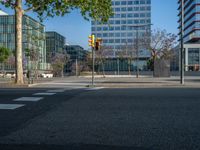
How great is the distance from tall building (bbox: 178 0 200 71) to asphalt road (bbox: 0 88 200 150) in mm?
78622

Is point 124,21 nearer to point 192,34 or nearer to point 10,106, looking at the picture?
point 192,34

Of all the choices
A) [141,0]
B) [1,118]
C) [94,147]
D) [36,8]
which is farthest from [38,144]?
[141,0]

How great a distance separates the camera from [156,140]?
588cm

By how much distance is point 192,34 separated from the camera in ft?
354

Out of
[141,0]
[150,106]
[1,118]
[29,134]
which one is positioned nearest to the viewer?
[29,134]

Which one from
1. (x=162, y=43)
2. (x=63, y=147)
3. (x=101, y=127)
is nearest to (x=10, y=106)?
(x=101, y=127)

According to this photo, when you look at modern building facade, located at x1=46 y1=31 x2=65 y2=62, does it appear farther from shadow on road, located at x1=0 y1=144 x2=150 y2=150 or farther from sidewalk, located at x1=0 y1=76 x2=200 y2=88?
shadow on road, located at x1=0 y1=144 x2=150 y2=150

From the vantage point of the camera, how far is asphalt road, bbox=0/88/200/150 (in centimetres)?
565

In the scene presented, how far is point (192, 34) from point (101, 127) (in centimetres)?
10644

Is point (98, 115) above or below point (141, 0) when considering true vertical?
below

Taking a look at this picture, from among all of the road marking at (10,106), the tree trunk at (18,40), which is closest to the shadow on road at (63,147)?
the road marking at (10,106)

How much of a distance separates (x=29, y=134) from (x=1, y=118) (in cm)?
222

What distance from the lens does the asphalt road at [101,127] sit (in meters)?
5.65

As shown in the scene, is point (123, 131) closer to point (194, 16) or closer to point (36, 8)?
point (36, 8)
